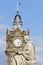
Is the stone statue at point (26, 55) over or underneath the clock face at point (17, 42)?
underneath

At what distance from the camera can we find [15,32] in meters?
93.3

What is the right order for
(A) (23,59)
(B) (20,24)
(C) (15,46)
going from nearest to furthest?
(A) (23,59) < (C) (15,46) < (B) (20,24)

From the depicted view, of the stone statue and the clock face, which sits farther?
the clock face

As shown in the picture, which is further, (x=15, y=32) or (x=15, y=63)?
(x=15, y=32)

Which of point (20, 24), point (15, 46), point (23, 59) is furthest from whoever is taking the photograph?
point (20, 24)

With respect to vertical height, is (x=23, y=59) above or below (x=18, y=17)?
below

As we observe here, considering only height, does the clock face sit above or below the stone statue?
above

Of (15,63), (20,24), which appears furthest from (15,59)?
(20,24)

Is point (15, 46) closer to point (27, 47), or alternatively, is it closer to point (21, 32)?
point (21, 32)

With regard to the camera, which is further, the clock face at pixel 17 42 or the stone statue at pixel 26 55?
the clock face at pixel 17 42

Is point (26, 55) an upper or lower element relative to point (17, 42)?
lower

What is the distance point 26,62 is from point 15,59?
740mm

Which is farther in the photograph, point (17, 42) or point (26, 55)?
point (17, 42)

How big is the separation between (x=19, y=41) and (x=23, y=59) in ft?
182
